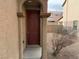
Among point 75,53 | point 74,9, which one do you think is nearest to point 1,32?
point 75,53

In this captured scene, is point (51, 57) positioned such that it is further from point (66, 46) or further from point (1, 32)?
point (1, 32)

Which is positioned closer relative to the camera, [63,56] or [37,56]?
[37,56]

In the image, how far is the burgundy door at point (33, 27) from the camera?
966 centimetres

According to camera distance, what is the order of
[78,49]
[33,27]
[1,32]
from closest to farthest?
[1,32] → [78,49] → [33,27]

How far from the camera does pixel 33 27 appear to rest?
32.0ft

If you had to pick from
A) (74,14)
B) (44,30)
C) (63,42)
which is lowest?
(63,42)

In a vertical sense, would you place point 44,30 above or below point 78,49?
above

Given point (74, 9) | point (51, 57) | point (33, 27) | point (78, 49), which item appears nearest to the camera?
point (51, 57)

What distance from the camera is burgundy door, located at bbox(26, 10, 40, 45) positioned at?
31.7 ft

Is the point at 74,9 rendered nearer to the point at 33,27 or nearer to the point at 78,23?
the point at 78,23

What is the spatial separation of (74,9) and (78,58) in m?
7.79

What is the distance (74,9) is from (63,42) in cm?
640

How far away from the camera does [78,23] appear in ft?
42.9

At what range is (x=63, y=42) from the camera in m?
8.59
